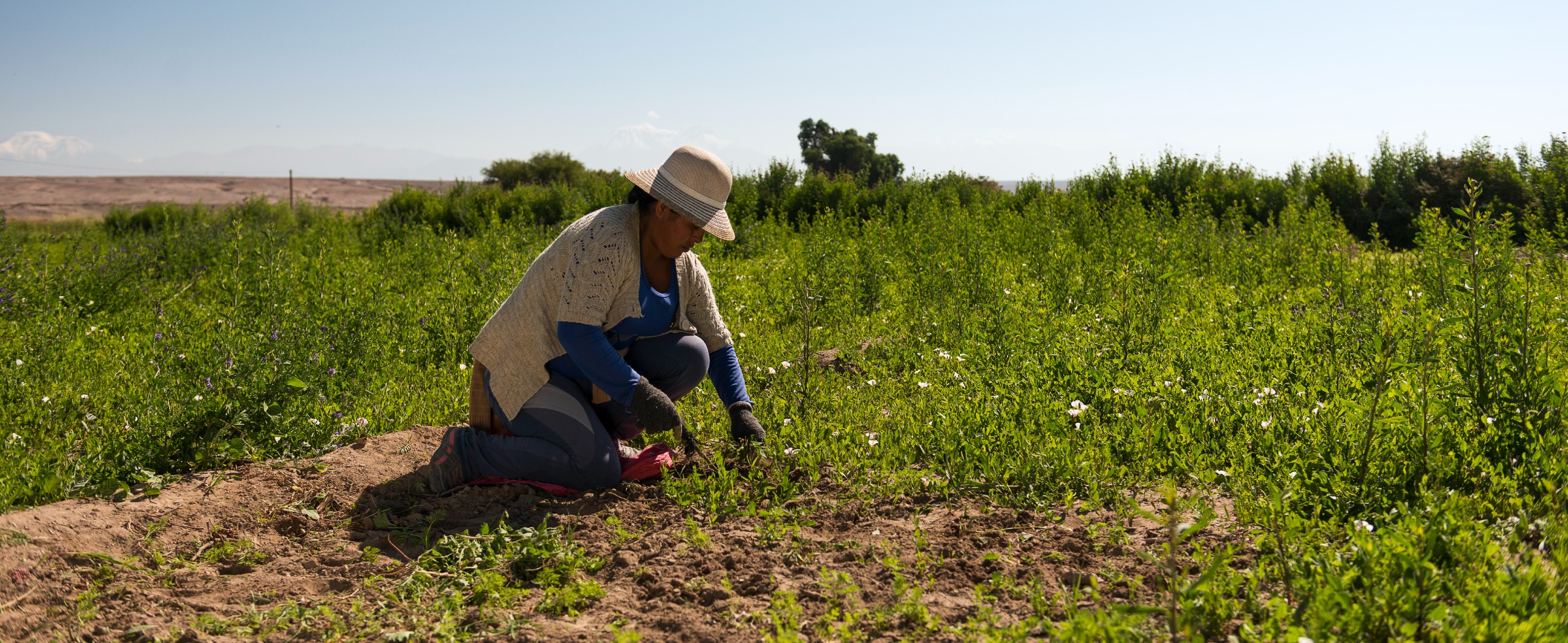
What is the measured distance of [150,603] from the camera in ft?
8.09

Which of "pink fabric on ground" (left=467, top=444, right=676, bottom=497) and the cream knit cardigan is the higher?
the cream knit cardigan

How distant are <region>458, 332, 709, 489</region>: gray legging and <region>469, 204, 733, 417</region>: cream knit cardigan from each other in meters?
0.08

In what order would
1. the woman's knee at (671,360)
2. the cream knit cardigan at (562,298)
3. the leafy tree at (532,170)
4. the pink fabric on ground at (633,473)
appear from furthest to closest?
the leafy tree at (532,170) < the woman's knee at (671,360) < the pink fabric on ground at (633,473) < the cream knit cardigan at (562,298)

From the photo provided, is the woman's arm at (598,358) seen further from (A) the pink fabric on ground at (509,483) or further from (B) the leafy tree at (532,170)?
(B) the leafy tree at (532,170)

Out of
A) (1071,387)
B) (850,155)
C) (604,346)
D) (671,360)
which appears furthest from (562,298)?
(850,155)

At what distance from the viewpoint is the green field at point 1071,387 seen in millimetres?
2236

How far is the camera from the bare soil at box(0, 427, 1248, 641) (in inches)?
92.4

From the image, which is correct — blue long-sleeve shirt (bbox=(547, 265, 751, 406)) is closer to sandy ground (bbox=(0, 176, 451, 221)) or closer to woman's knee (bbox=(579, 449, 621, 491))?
woman's knee (bbox=(579, 449, 621, 491))

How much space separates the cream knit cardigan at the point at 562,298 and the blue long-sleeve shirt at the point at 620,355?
0.15ft

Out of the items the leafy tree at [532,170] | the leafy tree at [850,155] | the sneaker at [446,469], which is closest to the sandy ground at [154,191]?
the leafy tree at [532,170]

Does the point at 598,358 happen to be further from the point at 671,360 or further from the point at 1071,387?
the point at 1071,387

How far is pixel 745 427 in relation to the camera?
338 centimetres

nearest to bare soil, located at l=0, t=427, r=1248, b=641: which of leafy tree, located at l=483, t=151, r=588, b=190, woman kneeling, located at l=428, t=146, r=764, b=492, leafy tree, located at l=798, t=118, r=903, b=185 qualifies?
woman kneeling, located at l=428, t=146, r=764, b=492

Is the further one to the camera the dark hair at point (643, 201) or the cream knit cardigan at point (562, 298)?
the dark hair at point (643, 201)
